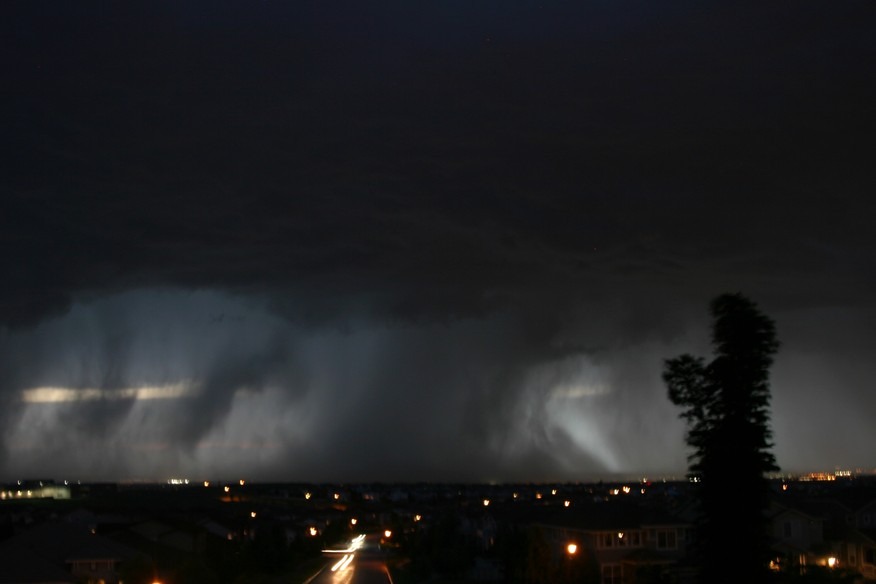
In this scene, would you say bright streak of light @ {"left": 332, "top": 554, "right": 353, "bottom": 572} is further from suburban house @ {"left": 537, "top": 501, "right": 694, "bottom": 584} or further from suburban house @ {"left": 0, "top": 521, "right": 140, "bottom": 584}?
suburban house @ {"left": 537, "top": 501, "right": 694, "bottom": 584}

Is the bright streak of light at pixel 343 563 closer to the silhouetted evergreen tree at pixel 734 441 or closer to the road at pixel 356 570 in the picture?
the road at pixel 356 570

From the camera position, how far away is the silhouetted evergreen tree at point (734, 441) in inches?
1206

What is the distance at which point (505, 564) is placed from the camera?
199ft

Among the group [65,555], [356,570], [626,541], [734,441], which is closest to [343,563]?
[356,570]

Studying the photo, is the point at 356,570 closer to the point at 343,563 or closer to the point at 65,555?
the point at 343,563

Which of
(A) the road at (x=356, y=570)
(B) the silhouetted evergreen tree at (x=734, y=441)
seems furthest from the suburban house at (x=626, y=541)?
(B) the silhouetted evergreen tree at (x=734, y=441)

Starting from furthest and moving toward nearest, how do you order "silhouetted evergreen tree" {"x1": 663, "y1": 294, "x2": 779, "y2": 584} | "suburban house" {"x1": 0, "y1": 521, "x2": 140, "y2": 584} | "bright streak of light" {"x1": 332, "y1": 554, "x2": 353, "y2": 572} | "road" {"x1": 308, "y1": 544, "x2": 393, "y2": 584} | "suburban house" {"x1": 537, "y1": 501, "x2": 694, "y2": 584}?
Result: 1. "bright streak of light" {"x1": 332, "y1": 554, "x2": 353, "y2": 572}
2. "road" {"x1": 308, "y1": 544, "x2": 393, "y2": 584}
3. "suburban house" {"x1": 537, "y1": 501, "x2": 694, "y2": 584}
4. "suburban house" {"x1": 0, "y1": 521, "x2": 140, "y2": 584}
5. "silhouetted evergreen tree" {"x1": 663, "y1": 294, "x2": 779, "y2": 584}

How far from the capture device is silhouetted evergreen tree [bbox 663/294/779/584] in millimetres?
30625

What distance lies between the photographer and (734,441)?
3066cm

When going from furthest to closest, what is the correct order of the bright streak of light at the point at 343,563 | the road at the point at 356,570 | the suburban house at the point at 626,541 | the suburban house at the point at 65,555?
1. the bright streak of light at the point at 343,563
2. the road at the point at 356,570
3. the suburban house at the point at 626,541
4. the suburban house at the point at 65,555

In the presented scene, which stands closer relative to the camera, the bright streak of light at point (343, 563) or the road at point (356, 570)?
the road at point (356, 570)

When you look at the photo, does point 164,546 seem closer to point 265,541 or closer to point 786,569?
point 265,541

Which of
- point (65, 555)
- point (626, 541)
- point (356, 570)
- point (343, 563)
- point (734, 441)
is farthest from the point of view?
point (343, 563)

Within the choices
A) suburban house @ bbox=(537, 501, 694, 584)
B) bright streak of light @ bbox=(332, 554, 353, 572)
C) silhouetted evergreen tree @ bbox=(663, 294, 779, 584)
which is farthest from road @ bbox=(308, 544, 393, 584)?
silhouetted evergreen tree @ bbox=(663, 294, 779, 584)
